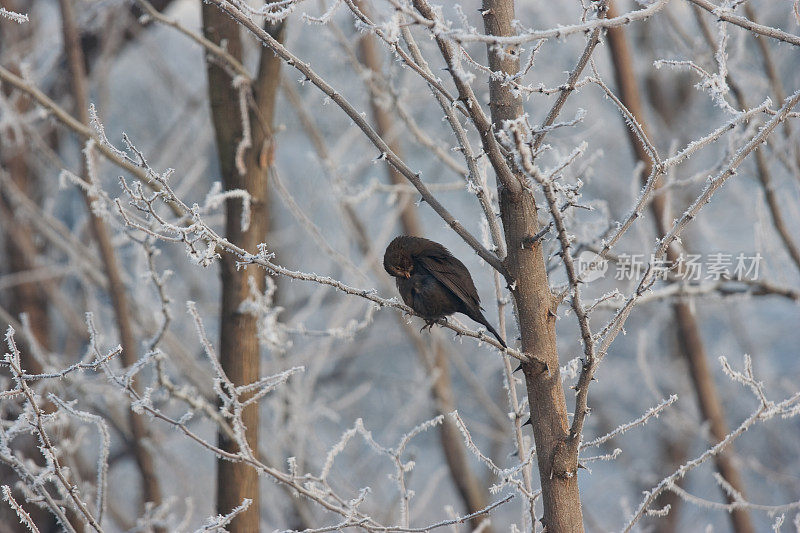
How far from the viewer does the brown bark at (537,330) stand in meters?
1.74

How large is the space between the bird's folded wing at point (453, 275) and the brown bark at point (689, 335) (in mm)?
2187

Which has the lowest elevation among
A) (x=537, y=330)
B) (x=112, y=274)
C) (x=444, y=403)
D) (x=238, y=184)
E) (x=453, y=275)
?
(x=537, y=330)

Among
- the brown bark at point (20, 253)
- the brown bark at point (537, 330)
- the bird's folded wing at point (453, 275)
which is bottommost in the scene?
the brown bark at point (537, 330)

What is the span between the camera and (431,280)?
2459 millimetres

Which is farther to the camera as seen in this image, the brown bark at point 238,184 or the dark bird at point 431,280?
the brown bark at point 238,184

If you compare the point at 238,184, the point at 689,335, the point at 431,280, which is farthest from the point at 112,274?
the point at 689,335

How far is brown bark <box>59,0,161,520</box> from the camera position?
12.2 feet

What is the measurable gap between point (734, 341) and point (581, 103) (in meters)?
3.75

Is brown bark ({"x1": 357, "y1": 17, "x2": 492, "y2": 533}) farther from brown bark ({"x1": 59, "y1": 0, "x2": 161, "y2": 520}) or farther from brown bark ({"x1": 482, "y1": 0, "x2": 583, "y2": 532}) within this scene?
brown bark ({"x1": 482, "y1": 0, "x2": 583, "y2": 532})

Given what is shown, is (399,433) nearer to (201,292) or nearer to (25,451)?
(201,292)

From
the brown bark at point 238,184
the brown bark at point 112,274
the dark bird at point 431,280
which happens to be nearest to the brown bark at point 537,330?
the dark bird at point 431,280

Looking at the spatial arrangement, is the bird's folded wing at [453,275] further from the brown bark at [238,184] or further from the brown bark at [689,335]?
the brown bark at [689,335]

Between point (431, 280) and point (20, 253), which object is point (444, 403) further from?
point (20, 253)

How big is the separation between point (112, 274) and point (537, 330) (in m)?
2.77
